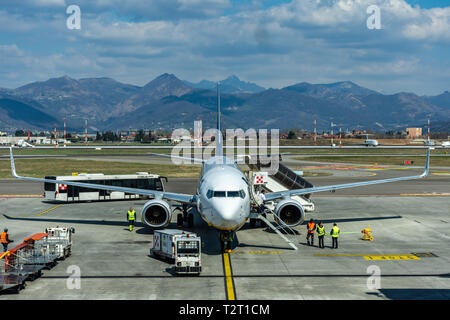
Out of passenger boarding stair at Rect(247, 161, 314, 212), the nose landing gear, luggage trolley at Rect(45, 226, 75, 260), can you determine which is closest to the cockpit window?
the nose landing gear

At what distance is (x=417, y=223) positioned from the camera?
39844 millimetres

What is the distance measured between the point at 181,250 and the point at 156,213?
8705 millimetres

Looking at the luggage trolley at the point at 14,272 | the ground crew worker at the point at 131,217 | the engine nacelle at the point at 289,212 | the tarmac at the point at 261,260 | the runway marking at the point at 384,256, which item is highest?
the engine nacelle at the point at 289,212

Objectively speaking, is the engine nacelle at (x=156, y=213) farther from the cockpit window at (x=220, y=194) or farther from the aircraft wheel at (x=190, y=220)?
the cockpit window at (x=220, y=194)

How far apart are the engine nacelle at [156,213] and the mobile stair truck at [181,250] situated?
4.93 m

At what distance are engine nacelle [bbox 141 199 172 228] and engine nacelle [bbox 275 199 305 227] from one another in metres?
8.24

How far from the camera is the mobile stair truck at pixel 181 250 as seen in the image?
24.8 metres

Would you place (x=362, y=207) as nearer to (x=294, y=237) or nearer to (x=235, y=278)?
(x=294, y=237)

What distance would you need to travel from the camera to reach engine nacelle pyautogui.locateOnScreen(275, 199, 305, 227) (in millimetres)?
33562

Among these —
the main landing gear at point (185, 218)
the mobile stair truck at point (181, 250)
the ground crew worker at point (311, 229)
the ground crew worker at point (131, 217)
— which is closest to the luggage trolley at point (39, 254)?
the mobile stair truck at point (181, 250)

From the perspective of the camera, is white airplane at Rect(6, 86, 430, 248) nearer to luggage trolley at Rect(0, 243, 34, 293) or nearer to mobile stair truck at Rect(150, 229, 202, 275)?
mobile stair truck at Rect(150, 229, 202, 275)

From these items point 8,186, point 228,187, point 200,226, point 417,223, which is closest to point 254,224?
point 200,226

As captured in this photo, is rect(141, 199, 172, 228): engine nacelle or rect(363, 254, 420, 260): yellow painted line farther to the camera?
rect(141, 199, 172, 228): engine nacelle

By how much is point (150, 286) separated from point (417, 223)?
26.8 meters
